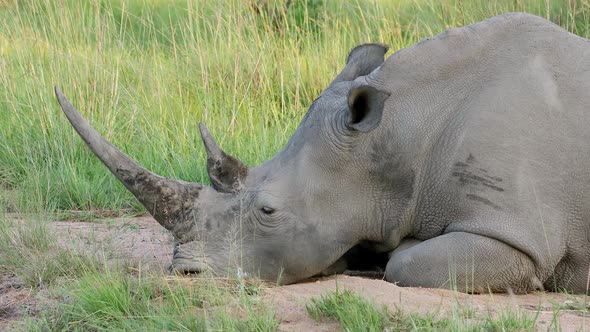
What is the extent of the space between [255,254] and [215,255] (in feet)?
0.64

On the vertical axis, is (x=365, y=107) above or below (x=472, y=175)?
above

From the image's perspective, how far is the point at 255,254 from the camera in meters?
5.19

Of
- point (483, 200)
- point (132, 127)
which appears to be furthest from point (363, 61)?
point (132, 127)

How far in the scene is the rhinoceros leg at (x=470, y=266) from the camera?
5.00m

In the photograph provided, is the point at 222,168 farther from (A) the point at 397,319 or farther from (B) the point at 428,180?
(A) the point at 397,319

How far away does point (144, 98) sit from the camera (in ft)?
27.5

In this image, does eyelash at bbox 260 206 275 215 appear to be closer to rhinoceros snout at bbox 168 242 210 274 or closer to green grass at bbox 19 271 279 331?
rhinoceros snout at bbox 168 242 210 274

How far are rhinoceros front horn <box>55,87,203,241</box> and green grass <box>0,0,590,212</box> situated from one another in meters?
1.45

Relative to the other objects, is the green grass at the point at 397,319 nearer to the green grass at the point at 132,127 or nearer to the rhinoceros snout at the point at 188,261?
the green grass at the point at 132,127

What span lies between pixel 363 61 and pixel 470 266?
1.42 m

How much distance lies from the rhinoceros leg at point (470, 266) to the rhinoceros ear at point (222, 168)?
0.97 m

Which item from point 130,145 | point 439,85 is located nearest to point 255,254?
point 439,85

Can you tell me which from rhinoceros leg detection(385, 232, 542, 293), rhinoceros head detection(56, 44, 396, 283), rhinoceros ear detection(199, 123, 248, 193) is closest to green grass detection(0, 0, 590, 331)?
rhinoceros head detection(56, 44, 396, 283)

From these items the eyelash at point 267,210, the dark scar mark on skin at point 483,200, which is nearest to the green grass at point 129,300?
the eyelash at point 267,210
